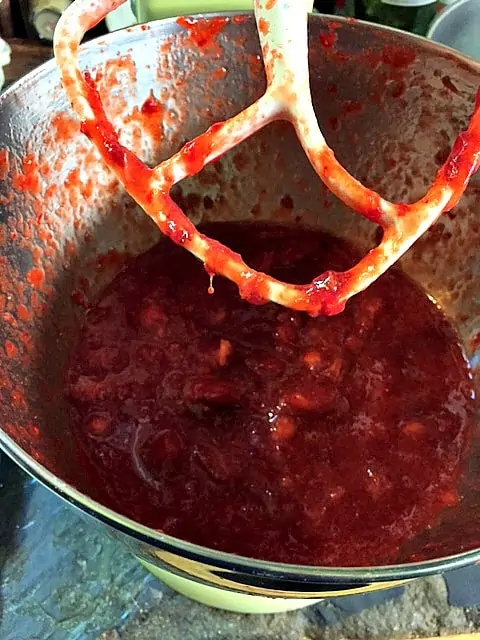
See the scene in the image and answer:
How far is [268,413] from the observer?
821mm

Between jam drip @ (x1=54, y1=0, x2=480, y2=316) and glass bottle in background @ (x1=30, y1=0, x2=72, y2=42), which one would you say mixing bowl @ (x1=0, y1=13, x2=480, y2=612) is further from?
glass bottle in background @ (x1=30, y1=0, x2=72, y2=42)

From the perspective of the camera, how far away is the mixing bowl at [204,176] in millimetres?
759

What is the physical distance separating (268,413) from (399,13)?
76cm

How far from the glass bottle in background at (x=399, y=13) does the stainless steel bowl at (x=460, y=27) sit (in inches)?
2.9

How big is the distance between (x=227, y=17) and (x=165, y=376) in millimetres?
439

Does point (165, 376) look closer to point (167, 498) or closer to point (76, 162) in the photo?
point (167, 498)

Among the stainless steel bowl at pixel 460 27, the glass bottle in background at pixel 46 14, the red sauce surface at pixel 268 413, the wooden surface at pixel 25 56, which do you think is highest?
the glass bottle in background at pixel 46 14

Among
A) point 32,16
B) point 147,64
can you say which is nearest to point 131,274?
point 147,64

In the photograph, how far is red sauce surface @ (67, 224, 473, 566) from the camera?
755 mm

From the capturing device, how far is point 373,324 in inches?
36.6

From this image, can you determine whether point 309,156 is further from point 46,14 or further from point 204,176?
point 46,14

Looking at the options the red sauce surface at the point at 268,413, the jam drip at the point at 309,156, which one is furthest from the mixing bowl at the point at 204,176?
the jam drip at the point at 309,156

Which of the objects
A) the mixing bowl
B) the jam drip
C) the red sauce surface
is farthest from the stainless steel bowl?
the jam drip

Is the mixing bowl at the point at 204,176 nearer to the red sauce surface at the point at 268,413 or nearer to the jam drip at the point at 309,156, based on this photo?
the red sauce surface at the point at 268,413
